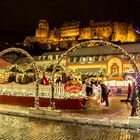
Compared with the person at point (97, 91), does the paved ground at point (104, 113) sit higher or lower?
lower

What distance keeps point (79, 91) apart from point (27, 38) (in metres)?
119

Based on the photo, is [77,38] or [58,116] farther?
[77,38]

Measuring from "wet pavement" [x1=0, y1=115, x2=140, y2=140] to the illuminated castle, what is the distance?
98829 millimetres

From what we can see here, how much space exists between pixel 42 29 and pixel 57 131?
130m

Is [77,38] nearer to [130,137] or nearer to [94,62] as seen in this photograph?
[94,62]

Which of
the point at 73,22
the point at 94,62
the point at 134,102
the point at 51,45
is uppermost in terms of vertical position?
the point at 73,22

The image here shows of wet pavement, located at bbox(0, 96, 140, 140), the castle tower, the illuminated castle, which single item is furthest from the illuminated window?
the castle tower

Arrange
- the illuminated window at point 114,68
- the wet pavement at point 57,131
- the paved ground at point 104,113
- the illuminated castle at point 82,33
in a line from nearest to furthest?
the wet pavement at point 57,131 < the paved ground at point 104,113 < the illuminated window at point 114,68 < the illuminated castle at point 82,33

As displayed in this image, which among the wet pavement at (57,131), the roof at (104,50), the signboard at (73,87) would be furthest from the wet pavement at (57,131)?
the roof at (104,50)

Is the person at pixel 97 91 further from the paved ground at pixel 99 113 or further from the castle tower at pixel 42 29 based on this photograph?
the castle tower at pixel 42 29

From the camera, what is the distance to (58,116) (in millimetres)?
15984

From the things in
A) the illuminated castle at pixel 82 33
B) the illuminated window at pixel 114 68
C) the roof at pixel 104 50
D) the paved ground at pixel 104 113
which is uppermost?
the illuminated castle at pixel 82 33

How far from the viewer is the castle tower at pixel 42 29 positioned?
138500 millimetres

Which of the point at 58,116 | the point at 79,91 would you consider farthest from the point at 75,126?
the point at 79,91
